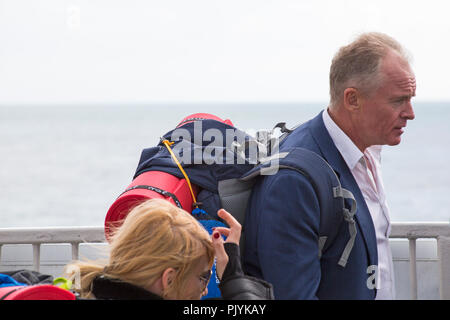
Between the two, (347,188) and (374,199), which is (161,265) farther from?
(374,199)

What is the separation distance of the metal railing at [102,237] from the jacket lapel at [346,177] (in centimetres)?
102

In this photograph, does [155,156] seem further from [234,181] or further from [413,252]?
[413,252]

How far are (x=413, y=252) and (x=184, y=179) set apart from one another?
1582 millimetres

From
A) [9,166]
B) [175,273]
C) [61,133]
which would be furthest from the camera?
[61,133]

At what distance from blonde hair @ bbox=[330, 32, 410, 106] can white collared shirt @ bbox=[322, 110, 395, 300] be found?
144mm

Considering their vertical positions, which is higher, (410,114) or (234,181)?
(410,114)

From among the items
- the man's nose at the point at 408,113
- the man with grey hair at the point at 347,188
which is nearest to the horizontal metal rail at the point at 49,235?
the man with grey hair at the point at 347,188

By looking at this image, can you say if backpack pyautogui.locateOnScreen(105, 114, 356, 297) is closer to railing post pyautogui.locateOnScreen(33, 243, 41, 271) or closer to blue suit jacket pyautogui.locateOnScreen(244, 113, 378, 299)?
blue suit jacket pyautogui.locateOnScreen(244, 113, 378, 299)

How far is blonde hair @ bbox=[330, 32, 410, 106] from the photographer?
8.41 ft

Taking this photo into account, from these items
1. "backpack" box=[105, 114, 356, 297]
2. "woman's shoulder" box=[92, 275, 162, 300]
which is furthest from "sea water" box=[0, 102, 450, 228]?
"woman's shoulder" box=[92, 275, 162, 300]

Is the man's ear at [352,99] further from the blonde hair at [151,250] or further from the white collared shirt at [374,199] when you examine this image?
the blonde hair at [151,250]

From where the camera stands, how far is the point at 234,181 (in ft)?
8.23

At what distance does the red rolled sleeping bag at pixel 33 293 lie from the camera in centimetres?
163
